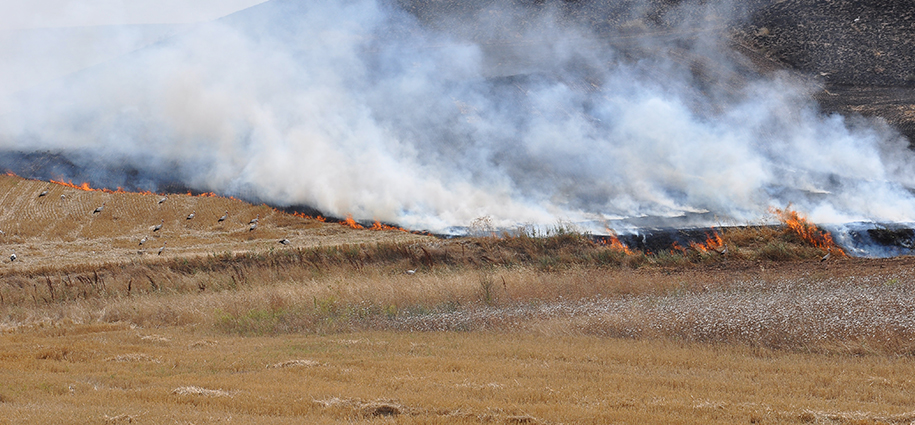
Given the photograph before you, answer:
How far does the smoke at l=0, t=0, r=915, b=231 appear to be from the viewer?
1107 inches

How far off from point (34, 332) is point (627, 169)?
87.4ft

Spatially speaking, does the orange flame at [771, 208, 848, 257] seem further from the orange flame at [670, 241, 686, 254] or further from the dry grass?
the dry grass

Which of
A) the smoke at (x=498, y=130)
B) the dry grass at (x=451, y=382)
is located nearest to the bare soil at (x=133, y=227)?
the smoke at (x=498, y=130)

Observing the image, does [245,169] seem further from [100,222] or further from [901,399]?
[901,399]

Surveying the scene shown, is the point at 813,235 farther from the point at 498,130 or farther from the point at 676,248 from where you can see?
the point at 498,130

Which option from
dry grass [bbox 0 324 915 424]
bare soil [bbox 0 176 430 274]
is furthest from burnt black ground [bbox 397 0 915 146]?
dry grass [bbox 0 324 915 424]

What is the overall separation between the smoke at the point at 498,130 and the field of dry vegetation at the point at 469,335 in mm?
7619

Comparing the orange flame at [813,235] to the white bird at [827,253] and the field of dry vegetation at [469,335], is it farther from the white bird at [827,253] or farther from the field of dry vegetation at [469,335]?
the field of dry vegetation at [469,335]

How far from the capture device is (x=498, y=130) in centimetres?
3828

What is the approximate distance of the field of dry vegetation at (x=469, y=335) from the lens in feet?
19.7

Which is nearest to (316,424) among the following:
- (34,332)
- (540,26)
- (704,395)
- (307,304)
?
(704,395)

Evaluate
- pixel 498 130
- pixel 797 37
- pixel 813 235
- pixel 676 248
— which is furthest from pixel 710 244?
pixel 797 37

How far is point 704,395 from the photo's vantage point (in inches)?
248

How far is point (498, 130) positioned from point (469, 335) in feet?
95.9
